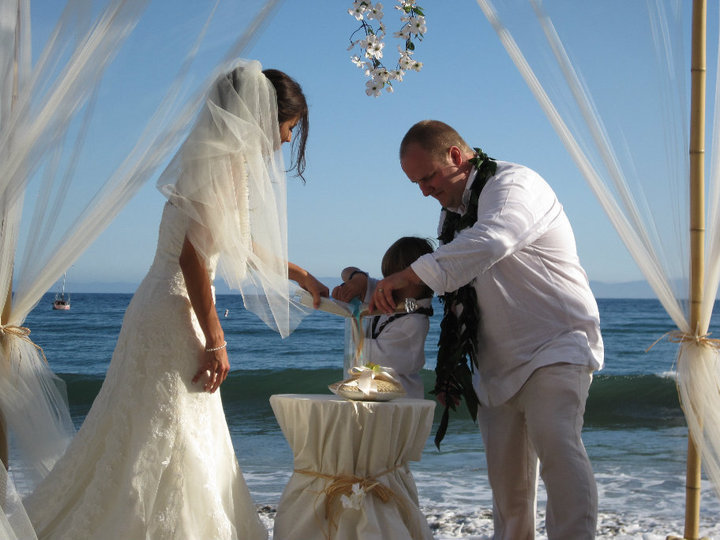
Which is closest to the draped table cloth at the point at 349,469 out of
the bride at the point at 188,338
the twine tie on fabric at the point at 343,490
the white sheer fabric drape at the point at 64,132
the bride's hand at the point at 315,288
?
the twine tie on fabric at the point at 343,490

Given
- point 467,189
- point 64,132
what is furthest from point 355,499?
point 64,132

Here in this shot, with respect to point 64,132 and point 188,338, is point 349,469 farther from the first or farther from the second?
point 64,132

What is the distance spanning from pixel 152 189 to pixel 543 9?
1.75 m

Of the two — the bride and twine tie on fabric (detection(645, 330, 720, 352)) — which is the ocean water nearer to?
twine tie on fabric (detection(645, 330, 720, 352))

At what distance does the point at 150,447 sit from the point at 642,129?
7.75ft

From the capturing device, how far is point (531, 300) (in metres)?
3.14

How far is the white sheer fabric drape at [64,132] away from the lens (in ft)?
9.43

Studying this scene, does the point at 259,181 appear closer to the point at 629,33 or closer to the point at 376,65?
the point at 376,65

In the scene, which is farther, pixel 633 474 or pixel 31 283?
pixel 633 474

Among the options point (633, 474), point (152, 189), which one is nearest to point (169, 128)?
point (152, 189)

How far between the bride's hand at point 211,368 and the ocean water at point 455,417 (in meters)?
2.03

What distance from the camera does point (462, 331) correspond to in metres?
3.31

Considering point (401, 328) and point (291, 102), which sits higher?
point (291, 102)

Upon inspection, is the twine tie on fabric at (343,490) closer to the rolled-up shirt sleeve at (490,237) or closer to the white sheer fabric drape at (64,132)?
the rolled-up shirt sleeve at (490,237)
